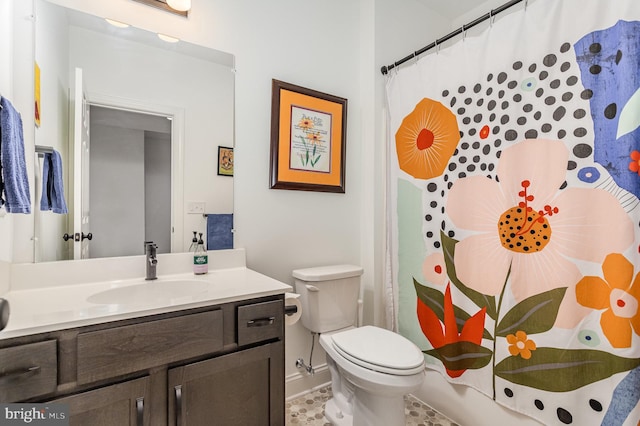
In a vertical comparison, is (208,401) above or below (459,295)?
below

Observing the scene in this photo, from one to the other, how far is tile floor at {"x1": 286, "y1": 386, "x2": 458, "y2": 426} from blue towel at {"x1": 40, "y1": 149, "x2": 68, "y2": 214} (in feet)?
4.98

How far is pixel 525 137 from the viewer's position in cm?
141

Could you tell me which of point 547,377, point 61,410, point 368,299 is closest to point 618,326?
point 547,377

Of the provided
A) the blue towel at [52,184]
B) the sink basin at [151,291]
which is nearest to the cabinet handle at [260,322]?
the sink basin at [151,291]

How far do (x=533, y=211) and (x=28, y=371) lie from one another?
6.05 feet

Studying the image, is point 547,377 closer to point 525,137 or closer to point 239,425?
point 525,137

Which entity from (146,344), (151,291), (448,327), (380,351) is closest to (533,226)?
(448,327)

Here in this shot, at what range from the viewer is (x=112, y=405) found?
973 millimetres

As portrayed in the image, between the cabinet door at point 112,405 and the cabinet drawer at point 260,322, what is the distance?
0.34m

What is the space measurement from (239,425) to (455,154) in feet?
5.25

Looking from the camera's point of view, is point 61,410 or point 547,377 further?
point 547,377

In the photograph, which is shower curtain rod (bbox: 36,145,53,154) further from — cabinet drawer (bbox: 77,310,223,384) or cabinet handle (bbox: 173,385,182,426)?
cabinet handle (bbox: 173,385,182,426)

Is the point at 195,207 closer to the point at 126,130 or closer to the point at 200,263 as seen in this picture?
the point at 200,263

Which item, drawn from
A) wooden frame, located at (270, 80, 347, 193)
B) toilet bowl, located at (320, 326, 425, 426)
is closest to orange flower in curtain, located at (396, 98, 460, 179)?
wooden frame, located at (270, 80, 347, 193)
